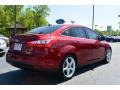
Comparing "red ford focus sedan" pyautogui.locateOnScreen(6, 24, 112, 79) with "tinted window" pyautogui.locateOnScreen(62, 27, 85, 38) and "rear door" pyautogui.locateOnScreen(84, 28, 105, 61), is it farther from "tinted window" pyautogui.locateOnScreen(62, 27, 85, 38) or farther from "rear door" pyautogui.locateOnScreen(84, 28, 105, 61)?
"rear door" pyautogui.locateOnScreen(84, 28, 105, 61)

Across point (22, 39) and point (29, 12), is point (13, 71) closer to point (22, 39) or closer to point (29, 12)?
point (22, 39)

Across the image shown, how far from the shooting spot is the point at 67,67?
6.33m

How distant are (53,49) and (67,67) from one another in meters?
0.81

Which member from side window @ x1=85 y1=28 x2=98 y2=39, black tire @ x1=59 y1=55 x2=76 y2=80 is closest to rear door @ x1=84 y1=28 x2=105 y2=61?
side window @ x1=85 y1=28 x2=98 y2=39

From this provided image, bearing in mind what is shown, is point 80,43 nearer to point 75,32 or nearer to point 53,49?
point 75,32

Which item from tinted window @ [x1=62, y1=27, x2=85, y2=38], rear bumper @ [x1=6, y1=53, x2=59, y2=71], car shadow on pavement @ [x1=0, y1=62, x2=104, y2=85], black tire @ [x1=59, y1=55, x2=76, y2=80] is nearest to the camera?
rear bumper @ [x1=6, y1=53, x2=59, y2=71]

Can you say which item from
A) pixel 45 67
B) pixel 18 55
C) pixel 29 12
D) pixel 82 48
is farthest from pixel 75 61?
pixel 29 12

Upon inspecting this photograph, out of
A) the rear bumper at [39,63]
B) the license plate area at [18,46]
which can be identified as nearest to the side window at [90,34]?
the rear bumper at [39,63]

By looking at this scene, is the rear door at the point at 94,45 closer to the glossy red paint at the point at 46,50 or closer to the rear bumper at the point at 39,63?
the glossy red paint at the point at 46,50

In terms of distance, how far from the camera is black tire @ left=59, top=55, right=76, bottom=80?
19.9ft

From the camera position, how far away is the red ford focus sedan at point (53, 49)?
573cm

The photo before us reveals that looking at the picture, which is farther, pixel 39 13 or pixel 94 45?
pixel 39 13

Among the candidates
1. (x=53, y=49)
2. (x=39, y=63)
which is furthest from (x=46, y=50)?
(x=39, y=63)

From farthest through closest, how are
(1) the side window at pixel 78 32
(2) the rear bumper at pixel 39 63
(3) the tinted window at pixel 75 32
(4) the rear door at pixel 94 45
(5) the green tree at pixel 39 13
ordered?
(5) the green tree at pixel 39 13, (4) the rear door at pixel 94 45, (1) the side window at pixel 78 32, (3) the tinted window at pixel 75 32, (2) the rear bumper at pixel 39 63
